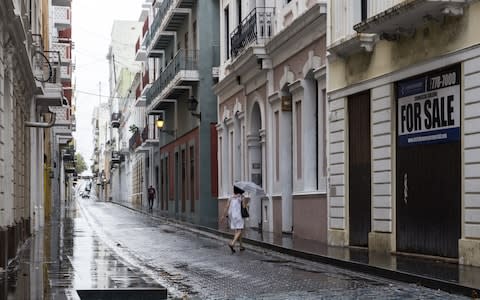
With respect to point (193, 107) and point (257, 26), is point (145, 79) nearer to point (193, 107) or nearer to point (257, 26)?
point (193, 107)

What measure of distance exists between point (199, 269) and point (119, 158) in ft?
250

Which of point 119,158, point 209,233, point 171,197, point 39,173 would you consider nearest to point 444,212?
point 209,233

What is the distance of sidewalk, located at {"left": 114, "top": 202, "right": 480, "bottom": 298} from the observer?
484 inches

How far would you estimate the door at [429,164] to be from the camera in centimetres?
1537

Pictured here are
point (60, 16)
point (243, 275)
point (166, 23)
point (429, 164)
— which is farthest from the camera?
point (60, 16)

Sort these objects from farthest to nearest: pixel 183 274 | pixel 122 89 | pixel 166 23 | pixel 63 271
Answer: pixel 122 89 < pixel 166 23 < pixel 183 274 < pixel 63 271

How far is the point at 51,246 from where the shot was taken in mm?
20812

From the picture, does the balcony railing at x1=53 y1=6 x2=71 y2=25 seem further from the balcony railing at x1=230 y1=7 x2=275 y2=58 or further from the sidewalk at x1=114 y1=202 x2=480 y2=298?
the sidewalk at x1=114 y1=202 x2=480 y2=298

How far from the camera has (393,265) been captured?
14.9 m

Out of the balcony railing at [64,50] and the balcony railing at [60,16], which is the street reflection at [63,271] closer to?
the balcony railing at [64,50]

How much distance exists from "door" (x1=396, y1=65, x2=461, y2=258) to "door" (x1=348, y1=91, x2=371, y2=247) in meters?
1.44

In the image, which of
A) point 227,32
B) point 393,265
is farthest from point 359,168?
point 227,32

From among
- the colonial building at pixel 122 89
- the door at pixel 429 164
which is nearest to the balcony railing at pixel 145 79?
the colonial building at pixel 122 89

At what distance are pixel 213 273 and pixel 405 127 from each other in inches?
196
